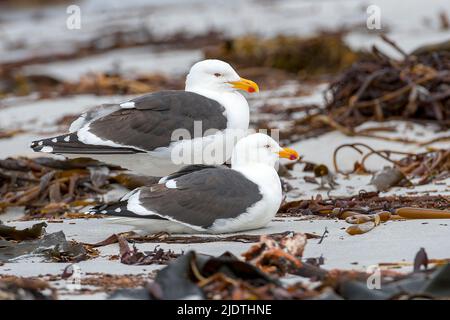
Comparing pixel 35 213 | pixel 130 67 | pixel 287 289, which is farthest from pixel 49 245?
pixel 130 67

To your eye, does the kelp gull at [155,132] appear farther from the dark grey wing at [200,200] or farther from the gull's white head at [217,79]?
the dark grey wing at [200,200]

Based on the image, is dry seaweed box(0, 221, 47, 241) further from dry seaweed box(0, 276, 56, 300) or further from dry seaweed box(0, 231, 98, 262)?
dry seaweed box(0, 276, 56, 300)

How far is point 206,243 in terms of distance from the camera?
15.0 ft

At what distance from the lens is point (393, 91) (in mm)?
8453

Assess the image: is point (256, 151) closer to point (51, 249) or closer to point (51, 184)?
point (51, 249)

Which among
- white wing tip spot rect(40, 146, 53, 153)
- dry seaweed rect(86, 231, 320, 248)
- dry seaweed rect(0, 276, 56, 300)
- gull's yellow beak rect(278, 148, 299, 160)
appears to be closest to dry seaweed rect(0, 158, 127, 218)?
white wing tip spot rect(40, 146, 53, 153)

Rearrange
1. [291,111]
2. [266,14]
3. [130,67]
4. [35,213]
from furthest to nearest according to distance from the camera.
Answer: [266,14] < [130,67] < [291,111] < [35,213]

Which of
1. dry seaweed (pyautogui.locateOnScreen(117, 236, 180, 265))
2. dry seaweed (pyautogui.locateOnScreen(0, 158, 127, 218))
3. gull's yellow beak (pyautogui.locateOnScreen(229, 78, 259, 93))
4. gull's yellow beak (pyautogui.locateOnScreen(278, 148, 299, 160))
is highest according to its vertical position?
gull's yellow beak (pyautogui.locateOnScreen(229, 78, 259, 93))

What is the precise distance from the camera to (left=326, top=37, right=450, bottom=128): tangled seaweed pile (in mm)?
8133

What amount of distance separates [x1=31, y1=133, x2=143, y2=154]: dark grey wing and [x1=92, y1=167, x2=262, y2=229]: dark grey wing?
3.23ft

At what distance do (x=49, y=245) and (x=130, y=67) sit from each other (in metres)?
9.56

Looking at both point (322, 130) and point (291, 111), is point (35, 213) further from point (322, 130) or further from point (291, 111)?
point (291, 111)

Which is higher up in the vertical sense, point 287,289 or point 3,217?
point 287,289
